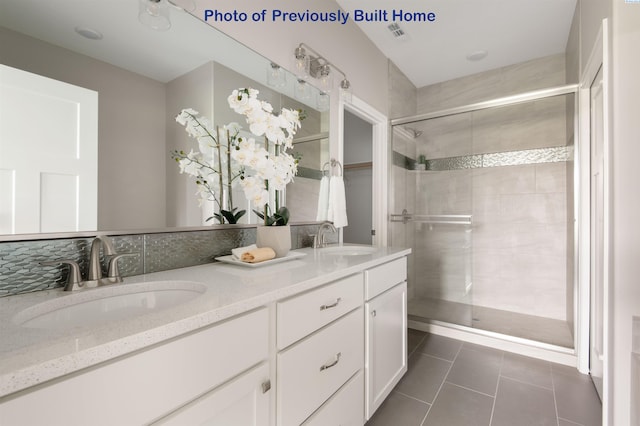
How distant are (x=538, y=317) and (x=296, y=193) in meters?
2.69

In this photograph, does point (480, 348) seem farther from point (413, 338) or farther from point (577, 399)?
point (577, 399)

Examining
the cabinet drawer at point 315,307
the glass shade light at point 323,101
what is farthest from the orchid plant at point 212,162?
the glass shade light at point 323,101

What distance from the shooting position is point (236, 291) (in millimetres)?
803

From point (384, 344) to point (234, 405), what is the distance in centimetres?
99

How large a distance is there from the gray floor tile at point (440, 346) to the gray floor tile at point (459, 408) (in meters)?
0.43

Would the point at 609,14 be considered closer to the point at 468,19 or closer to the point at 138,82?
the point at 468,19

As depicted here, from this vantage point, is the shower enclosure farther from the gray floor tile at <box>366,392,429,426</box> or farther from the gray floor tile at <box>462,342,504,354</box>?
the gray floor tile at <box>366,392,429,426</box>

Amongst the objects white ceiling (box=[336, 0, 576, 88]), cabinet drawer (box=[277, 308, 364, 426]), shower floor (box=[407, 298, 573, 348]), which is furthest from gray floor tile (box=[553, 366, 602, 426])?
white ceiling (box=[336, 0, 576, 88])

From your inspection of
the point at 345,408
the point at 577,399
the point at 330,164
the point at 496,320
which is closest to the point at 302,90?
the point at 330,164

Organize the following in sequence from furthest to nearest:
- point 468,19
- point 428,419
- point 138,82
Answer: point 468,19
point 428,419
point 138,82

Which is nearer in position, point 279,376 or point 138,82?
point 279,376

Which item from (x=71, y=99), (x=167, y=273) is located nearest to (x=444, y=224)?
(x=167, y=273)

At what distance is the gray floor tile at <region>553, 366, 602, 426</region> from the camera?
4.94ft

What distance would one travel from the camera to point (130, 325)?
56cm
